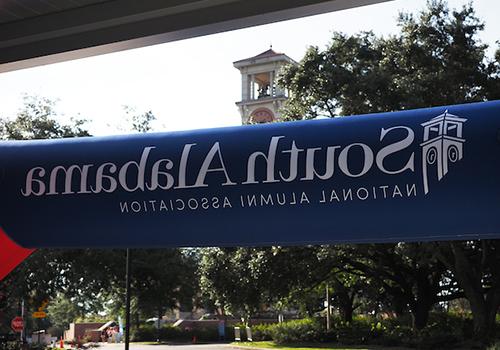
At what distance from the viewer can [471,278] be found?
2534 cm

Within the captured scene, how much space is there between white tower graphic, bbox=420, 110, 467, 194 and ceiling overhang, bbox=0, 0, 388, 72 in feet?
4.15

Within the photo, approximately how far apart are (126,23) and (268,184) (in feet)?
6.23

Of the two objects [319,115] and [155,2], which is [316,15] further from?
[319,115]

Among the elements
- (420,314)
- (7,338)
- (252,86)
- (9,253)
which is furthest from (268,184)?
(252,86)

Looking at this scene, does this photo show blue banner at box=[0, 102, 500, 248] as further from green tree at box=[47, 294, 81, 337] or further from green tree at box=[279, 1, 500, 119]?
green tree at box=[47, 294, 81, 337]

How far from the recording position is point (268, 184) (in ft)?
10.8

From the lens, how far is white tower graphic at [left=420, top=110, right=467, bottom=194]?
3.00 meters

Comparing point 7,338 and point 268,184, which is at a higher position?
point 268,184

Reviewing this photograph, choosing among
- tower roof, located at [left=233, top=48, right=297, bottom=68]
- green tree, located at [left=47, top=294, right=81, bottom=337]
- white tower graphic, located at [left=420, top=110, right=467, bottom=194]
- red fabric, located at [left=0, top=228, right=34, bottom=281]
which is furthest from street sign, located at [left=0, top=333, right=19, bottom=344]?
green tree, located at [left=47, top=294, right=81, bottom=337]

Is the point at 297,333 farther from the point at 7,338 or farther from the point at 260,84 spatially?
the point at 260,84

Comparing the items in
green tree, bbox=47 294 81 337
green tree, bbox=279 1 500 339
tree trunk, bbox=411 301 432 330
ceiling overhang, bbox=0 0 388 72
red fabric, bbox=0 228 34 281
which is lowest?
green tree, bbox=47 294 81 337

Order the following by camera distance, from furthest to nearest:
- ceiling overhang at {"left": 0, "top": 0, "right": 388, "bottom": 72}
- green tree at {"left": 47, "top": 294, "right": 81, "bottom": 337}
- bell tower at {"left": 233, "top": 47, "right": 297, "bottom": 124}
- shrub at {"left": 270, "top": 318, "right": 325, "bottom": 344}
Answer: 1. green tree at {"left": 47, "top": 294, "right": 81, "bottom": 337}
2. bell tower at {"left": 233, "top": 47, "right": 297, "bottom": 124}
3. shrub at {"left": 270, "top": 318, "right": 325, "bottom": 344}
4. ceiling overhang at {"left": 0, "top": 0, "right": 388, "bottom": 72}

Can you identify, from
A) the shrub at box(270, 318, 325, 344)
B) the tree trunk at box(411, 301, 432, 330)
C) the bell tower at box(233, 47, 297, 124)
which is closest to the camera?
the tree trunk at box(411, 301, 432, 330)

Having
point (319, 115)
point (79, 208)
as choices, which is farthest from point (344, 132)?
point (319, 115)
